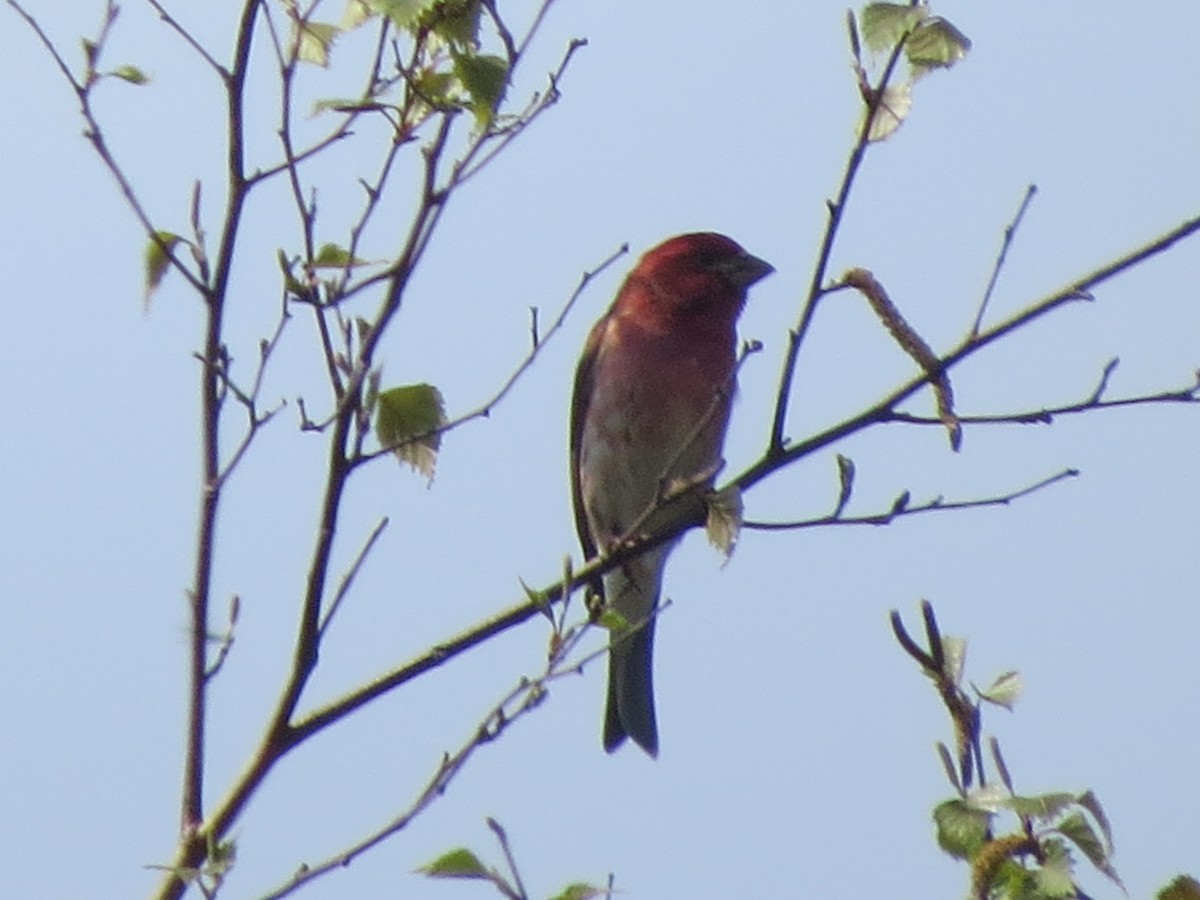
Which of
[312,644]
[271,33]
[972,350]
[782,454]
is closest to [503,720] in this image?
[312,644]

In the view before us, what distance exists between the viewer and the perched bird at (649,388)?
709cm

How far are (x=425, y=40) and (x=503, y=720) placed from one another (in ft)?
4.22

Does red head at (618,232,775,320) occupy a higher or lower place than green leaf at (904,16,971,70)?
higher

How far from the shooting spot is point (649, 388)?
7098 mm

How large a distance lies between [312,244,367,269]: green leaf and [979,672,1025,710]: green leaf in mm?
1435

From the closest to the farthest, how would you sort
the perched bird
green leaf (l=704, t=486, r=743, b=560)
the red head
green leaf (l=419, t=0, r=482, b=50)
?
green leaf (l=419, t=0, r=482, b=50), green leaf (l=704, t=486, r=743, b=560), the perched bird, the red head

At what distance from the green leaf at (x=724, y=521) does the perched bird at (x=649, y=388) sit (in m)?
2.31

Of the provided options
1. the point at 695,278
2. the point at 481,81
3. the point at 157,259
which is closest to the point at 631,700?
the point at 695,278

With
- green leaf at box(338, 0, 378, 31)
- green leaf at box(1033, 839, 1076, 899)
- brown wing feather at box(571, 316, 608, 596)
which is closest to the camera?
green leaf at box(1033, 839, 1076, 899)

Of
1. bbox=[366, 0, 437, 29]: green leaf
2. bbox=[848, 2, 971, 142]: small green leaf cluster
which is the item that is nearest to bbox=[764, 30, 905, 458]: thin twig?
bbox=[848, 2, 971, 142]: small green leaf cluster

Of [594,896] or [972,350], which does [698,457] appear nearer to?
[972,350]

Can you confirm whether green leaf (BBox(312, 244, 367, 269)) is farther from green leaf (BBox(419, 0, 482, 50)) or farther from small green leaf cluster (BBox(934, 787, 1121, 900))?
small green leaf cluster (BBox(934, 787, 1121, 900))

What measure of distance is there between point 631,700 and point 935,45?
4.62m

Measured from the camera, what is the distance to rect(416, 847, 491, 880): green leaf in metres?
3.41
